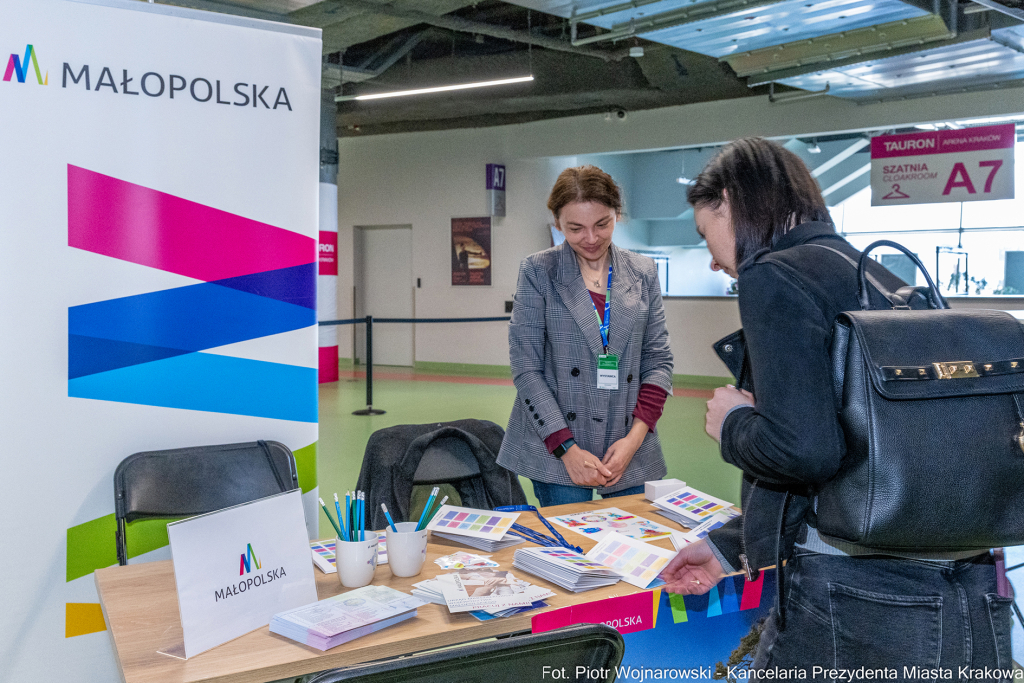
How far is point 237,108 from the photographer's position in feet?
8.45

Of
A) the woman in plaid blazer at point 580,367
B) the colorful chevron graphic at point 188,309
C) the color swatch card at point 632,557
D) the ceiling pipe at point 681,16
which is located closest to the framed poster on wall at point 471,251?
the ceiling pipe at point 681,16

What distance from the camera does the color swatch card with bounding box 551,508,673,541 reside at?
2070 millimetres

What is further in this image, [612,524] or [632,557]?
[612,524]

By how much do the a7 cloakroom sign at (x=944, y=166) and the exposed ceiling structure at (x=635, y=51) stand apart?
46cm

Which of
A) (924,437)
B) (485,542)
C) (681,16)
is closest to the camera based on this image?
(924,437)

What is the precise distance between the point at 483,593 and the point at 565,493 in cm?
89

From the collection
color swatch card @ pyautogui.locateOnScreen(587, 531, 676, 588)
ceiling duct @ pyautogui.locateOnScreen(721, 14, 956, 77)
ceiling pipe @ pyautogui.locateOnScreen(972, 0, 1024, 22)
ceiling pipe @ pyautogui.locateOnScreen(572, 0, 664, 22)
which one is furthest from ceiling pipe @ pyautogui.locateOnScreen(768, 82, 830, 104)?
color swatch card @ pyautogui.locateOnScreen(587, 531, 676, 588)

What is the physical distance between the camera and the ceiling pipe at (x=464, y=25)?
22.8 feet

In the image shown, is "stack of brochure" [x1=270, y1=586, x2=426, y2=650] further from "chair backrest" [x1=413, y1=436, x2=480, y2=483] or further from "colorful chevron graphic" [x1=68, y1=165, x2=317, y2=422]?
"colorful chevron graphic" [x1=68, y1=165, x2=317, y2=422]

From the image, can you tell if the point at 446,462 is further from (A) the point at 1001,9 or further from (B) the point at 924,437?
(A) the point at 1001,9

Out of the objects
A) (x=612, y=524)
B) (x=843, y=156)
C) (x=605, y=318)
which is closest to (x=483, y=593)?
(x=612, y=524)

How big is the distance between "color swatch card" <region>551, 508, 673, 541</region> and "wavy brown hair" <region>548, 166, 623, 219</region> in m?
0.90

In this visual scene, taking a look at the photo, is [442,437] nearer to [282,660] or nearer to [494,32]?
[282,660]

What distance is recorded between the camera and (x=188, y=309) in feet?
8.32
